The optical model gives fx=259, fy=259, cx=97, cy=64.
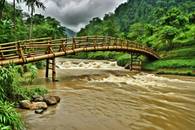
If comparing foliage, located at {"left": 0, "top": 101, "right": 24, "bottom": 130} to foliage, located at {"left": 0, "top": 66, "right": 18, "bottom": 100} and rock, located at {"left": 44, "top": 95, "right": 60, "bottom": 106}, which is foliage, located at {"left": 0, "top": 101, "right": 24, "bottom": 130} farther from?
rock, located at {"left": 44, "top": 95, "right": 60, "bottom": 106}

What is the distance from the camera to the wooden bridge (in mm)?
15521

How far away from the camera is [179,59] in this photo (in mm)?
29766

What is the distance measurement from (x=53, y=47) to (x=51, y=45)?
26.5 feet

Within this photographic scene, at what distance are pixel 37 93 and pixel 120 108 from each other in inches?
163

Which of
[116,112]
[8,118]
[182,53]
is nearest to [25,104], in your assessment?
[8,118]

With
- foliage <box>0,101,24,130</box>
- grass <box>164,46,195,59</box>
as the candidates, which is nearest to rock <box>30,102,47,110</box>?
foliage <box>0,101,24,130</box>

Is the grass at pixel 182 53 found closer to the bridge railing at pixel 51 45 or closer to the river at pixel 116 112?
the bridge railing at pixel 51 45

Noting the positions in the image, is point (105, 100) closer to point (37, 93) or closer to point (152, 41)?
point (37, 93)

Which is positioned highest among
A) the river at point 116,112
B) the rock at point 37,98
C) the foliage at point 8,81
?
the foliage at point 8,81

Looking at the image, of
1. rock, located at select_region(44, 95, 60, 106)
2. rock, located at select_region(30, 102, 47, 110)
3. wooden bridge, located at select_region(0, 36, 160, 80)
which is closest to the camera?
rock, located at select_region(30, 102, 47, 110)

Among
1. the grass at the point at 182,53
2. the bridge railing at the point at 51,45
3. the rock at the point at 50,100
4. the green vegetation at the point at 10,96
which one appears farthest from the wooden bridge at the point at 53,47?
the rock at the point at 50,100

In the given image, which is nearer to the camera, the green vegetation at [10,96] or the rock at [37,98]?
the green vegetation at [10,96]

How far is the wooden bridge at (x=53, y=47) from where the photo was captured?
1552cm

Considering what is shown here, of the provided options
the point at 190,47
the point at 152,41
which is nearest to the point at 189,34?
the point at 190,47
